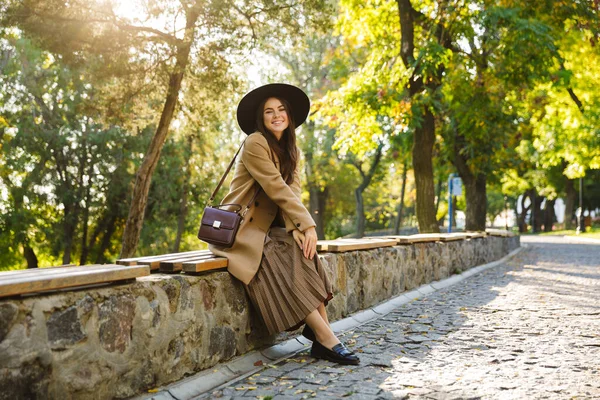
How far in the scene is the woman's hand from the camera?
482 cm

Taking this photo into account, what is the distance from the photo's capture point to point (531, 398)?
379 centimetres

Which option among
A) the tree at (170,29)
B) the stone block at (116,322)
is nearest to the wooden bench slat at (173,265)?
the stone block at (116,322)

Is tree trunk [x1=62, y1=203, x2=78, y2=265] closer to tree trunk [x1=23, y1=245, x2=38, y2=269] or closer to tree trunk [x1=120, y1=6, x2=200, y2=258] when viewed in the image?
tree trunk [x1=23, y1=245, x2=38, y2=269]

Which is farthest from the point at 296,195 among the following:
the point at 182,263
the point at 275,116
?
the point at 182,263

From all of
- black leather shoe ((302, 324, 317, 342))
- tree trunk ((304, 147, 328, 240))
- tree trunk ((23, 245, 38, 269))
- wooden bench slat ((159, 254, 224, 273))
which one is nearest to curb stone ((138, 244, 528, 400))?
black leather shoe ((302, 324, 317, 342))

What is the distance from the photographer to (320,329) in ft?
15.8

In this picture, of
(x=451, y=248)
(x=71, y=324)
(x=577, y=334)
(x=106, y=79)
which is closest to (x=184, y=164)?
(x=106, y=79)

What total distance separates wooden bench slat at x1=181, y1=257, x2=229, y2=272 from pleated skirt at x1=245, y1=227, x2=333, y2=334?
0.96 ft

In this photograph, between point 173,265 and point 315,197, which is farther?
point 315,197

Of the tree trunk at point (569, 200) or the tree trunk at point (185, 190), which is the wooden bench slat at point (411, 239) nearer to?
the tree trunk at point (185, 190)

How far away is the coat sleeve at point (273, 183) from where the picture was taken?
483 centimetres

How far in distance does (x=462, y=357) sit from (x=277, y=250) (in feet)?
5.26

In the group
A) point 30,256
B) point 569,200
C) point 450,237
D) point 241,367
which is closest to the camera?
point 241,367

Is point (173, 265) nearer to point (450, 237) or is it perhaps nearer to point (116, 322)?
point (116, 322)
